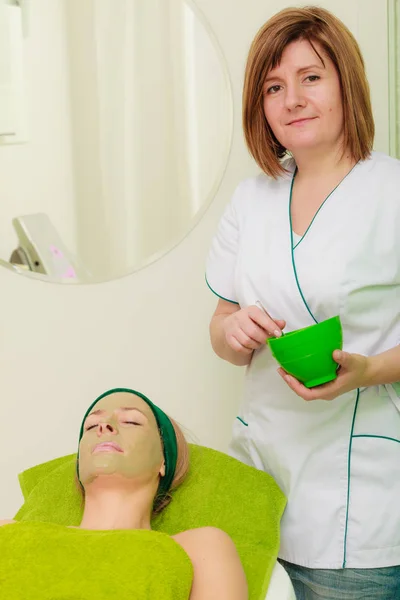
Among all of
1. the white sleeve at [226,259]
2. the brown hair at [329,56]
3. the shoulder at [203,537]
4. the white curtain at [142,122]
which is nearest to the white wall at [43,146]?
the white curtain at [142,122]

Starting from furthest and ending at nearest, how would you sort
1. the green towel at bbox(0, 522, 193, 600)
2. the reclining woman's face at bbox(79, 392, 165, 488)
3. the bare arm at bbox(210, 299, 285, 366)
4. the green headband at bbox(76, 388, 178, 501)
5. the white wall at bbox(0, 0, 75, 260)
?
the white wall at bbox(0, 0, 75, 260) < the green headband at bbox(76, 388, 178, 501) < the reclining woman's face at bbox(79, 392, 165, 488) < the bare arm at bbox(210, 299, 285, 366) < the green towel at bbox(0, 522, 193, 600)

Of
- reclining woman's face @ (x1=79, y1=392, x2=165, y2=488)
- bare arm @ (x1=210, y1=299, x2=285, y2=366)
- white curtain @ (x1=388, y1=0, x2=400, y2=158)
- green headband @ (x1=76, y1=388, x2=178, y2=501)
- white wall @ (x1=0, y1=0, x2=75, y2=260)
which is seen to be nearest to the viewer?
bare arm @ (x1=210, y1=299, x2=285, y2=366)

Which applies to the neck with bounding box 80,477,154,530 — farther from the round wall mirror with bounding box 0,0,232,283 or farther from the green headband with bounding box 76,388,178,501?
the round wall mirror with bounding box 0,0,232,283

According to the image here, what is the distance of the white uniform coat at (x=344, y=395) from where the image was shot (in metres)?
1.45

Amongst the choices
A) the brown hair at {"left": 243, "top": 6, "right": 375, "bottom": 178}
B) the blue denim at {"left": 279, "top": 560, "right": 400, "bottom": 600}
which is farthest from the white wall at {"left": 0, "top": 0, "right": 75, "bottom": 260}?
the blue denim at {"left": 279, "top": 560, "right": 400, "bottom": 600}

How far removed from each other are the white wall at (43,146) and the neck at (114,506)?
871 mm

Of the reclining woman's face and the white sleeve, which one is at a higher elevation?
the white sleeve

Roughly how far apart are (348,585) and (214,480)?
1.10 feet

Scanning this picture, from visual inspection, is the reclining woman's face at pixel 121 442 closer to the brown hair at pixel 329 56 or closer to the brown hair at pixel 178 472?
the brown hair at pixel 178 472

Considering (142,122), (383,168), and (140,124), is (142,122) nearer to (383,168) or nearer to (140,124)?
(140,124)

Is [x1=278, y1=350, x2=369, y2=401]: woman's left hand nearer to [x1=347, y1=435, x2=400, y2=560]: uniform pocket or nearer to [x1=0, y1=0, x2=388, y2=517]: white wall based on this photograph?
[x1=347, y1=435, x2=400, y2=560]: uniform pocket

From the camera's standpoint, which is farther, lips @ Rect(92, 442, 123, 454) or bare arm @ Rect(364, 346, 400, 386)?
lips @ Rect(92, 442, 123, 454)

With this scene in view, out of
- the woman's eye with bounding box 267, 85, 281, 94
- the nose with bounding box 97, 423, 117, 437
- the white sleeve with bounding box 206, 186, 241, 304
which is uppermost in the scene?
the woman's eye with bounding box 267, 85, 281, 94

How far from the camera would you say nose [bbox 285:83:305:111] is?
1462 mm
